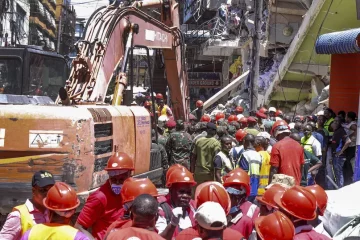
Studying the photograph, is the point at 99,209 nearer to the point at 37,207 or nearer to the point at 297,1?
the point at 37,207

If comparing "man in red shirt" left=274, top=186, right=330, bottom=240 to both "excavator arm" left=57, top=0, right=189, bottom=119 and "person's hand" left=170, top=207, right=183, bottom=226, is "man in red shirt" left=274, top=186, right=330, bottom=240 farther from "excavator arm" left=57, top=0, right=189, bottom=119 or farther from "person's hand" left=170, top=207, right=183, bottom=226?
"excavator arm" left=57, top=0, right=189, bottom=119

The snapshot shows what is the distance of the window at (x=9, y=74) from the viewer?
30.0ft

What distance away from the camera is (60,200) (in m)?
4.54

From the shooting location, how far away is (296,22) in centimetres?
2798

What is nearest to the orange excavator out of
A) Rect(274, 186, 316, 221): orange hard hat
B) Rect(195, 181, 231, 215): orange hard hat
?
Rect(195, 181, 231, 215): orange hard hat

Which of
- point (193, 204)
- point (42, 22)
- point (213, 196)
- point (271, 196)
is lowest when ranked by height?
point (193, 204)

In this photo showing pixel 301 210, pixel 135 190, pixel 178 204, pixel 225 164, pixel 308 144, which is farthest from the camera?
pixel 308 144

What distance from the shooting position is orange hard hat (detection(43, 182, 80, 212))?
4496 mm

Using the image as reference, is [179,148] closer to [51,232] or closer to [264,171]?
[264,171]

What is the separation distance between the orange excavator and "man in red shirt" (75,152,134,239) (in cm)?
129

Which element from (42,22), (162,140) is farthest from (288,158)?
(42,22)

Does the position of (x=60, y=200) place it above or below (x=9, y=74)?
below

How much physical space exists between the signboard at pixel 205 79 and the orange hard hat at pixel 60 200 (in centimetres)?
3637

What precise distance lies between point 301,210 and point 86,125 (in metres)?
3.28
